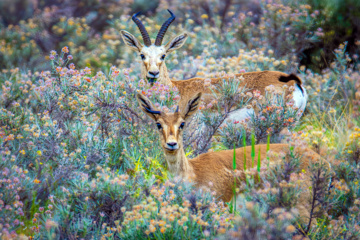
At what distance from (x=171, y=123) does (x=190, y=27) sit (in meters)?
7.71

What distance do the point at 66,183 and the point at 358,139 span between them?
3442mm

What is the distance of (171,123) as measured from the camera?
4961 mm

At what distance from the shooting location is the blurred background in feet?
32.8

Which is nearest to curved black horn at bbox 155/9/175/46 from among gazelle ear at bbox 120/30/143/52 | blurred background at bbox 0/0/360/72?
gazelle ear at bbox 120/30/143/52

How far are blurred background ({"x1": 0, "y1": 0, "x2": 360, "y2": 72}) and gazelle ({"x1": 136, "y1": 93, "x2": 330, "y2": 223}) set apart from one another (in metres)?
3.21

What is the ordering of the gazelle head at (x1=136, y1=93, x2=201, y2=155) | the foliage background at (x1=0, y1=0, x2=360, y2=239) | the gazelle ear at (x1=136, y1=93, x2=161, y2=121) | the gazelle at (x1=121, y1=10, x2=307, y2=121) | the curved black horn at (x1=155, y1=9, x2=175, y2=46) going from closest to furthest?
the foliage background at (x1=0, y1=0, x2=360, y2=239)
the gazelle head at (x1=136, y1=93, x2=201, y2=155)
the gazelle ear at (x1=136, y1=93, x2=161, y2=121)
the gazelle at (x1=121, y1=10, x2=307, y2=121)
the curved black horn at (x1=155, y1=9, x2=175, y2=46)

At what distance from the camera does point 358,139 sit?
5.49 m

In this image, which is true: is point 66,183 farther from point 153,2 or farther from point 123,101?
point 153,2

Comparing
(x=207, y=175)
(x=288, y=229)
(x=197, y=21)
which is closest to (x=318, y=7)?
(x=197, y=21)

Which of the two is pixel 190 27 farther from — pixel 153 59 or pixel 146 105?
pixel 146 105

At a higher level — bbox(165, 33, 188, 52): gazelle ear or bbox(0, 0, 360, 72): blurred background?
bbox(165, 33, 188, 52): gazelle ear

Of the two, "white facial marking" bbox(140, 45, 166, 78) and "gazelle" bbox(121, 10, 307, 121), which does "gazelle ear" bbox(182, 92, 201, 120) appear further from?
"white facial marking" bbox(140, 45, 166, 78)

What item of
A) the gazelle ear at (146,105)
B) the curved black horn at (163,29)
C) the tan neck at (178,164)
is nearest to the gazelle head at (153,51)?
the curved black horn at (163,29)

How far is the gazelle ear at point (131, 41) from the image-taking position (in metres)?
8.18
